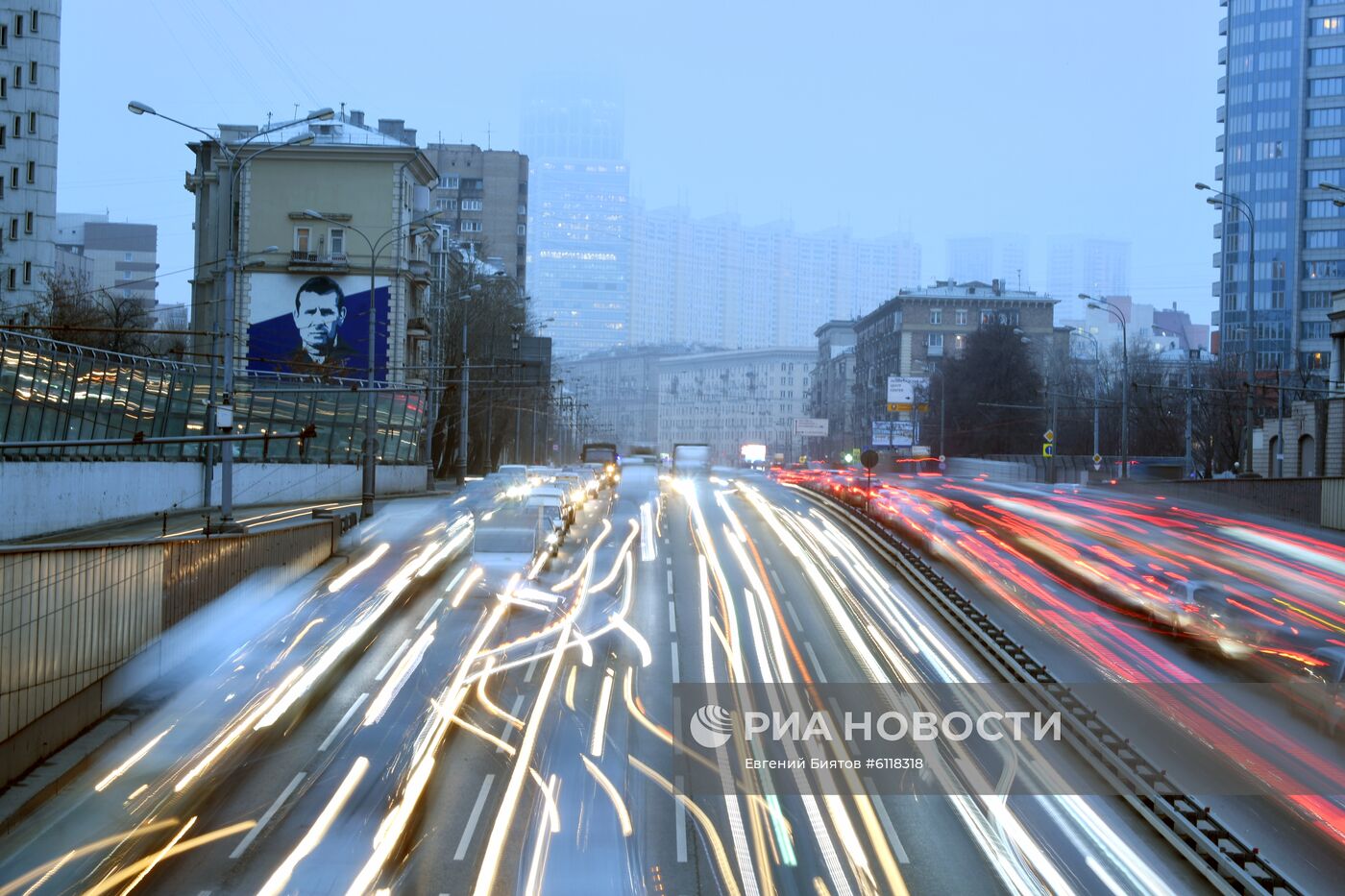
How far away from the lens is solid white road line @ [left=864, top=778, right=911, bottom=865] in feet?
50.5

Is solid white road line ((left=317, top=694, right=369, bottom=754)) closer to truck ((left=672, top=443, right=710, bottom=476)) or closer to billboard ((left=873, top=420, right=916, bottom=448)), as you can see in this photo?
truck ((left=672, top=443, right=710, bottom=476))

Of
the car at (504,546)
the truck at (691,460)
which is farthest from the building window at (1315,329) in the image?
the car at (504,546)

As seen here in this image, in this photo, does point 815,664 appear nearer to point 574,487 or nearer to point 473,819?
point 473,819

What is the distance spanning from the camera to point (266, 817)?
1661 cm

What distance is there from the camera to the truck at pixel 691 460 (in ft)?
268

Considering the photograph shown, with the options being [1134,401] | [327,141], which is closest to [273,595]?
[327,141]

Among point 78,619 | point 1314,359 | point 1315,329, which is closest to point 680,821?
point 78,619

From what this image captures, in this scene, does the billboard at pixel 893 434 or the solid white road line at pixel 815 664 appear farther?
the billboard at pixel 893 434

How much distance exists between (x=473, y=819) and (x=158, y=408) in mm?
36923

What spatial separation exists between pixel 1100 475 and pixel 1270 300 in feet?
155

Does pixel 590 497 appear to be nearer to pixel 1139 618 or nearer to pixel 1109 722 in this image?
pixel 1139 618

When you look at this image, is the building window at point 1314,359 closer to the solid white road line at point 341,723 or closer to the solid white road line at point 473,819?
the solid white road line at point 341,723

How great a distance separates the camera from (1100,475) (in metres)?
77.8

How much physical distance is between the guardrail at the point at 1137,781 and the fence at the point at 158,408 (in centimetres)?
1896
